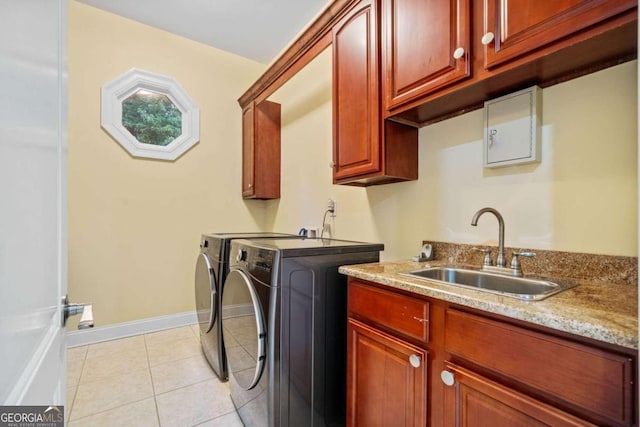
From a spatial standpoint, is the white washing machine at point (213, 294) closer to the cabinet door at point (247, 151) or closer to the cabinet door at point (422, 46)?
the cabinet door at point (247, 151)

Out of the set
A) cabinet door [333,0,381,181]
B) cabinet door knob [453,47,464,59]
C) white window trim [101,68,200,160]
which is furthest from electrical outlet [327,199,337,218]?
white window trim [101,68,200,160]

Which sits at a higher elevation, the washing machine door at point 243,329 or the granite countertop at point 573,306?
the granite countertop at point 573,306

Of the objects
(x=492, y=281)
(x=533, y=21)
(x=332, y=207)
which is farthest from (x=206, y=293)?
(x=533, y=21)

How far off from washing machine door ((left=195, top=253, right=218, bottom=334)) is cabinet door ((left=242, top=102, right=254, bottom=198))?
43.9 inches

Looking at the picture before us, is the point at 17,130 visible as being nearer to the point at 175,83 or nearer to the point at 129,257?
the point at 129,257

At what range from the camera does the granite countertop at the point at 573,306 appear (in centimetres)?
62

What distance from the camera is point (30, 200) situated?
1.65ft

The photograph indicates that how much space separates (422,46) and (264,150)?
2.10 meters

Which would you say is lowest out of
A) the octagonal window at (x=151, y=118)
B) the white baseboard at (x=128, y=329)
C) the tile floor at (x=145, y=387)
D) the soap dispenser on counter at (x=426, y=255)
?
the tile floor at (x=145, y=387)

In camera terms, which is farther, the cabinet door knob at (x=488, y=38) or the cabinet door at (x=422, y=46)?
the cabinet door at (x=422, y=46)

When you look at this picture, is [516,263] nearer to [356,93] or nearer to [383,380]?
[383,380]

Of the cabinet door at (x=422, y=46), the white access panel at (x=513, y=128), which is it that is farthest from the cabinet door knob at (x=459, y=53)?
the white access panel at (x=513, y=128)

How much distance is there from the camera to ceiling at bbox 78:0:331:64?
2.48 m

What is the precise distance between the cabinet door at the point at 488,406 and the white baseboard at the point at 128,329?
279 cm
